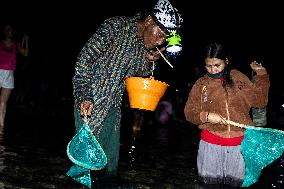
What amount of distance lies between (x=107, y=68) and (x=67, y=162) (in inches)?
70.9

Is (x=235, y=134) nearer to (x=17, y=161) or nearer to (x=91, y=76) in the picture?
(x=91, y=76)

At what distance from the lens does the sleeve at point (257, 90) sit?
12.0ft

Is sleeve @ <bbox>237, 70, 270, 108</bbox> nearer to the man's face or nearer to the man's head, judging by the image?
the man's head

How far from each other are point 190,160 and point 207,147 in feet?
5.82

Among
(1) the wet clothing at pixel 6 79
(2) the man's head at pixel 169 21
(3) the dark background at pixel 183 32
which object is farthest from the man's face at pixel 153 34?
(3) the dark background at pixel 183 32

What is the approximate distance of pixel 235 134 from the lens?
3.80 m

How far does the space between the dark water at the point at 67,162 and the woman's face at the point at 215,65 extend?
1.19 meters

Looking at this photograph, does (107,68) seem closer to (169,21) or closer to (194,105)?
(169,21)

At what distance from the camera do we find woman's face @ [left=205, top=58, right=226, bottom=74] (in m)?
3.71

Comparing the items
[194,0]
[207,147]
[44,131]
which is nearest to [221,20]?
[194,0]

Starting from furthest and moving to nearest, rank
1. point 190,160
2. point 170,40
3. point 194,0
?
point 194,0 < point 190,160 < point 170,40

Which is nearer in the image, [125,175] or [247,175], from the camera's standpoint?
[247,175]

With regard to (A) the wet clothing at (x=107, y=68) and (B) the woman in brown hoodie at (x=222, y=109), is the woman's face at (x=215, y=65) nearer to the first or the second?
(B) the woman in brown hoodie at (x=222, y=109)

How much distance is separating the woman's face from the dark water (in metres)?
1.19
